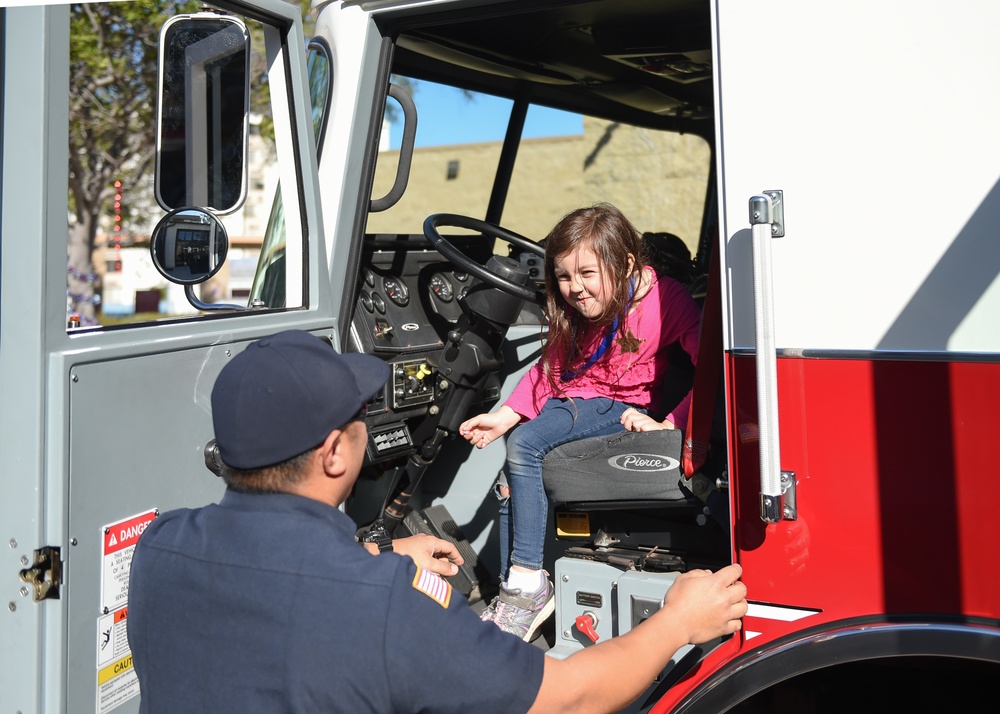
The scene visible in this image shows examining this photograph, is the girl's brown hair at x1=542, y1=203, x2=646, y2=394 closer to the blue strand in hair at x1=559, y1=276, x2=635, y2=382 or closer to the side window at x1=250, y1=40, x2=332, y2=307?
the blue strand in hair at x1=559, y1=276, x2=635, y2=382

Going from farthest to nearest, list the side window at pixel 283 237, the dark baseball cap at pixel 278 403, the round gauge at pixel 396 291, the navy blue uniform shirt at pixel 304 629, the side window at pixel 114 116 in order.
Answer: the side window at pixel 114 116 → the round gauge at pixel 396 291 → the side window at pixel 283 237 → the dark baseball cap at pixel 278 403 → the navy blue uniform shirt at pixel 304 629

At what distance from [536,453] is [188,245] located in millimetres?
1132

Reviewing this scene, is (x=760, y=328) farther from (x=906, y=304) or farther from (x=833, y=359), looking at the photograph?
(x=906, y=304)

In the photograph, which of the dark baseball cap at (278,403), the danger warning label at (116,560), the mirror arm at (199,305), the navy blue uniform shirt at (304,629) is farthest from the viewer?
the mirror arm at (199,305)

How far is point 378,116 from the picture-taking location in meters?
2.68

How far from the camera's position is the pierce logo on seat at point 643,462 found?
7.68 feet

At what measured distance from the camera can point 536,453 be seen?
2.67m

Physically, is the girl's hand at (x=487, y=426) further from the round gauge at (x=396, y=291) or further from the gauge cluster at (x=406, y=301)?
the round gauge at (x=396, y=291)

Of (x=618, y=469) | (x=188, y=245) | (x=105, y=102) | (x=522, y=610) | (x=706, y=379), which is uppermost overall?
(x=105, y=102)

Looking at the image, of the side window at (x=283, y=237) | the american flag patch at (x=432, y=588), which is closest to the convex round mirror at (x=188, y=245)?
the side window at (x=283, y=237)

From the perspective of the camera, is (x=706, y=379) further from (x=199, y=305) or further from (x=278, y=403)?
(x=199, y=305)

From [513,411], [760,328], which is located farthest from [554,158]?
[760,328]

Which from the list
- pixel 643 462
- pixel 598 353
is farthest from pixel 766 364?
pixel 598 353

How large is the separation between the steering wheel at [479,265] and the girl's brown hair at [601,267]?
0.09 metres
